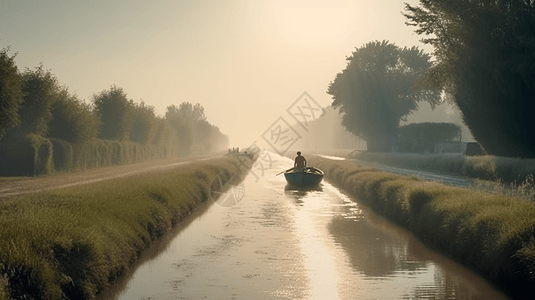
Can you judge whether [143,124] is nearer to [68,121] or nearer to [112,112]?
[112,112]

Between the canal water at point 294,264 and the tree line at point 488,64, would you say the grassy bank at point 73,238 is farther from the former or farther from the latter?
the tree line at point 488,64

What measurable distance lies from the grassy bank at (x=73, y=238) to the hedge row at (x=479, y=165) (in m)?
18.7

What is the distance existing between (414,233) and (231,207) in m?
13.3

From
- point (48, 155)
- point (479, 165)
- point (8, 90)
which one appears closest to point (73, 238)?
point (8, 90)

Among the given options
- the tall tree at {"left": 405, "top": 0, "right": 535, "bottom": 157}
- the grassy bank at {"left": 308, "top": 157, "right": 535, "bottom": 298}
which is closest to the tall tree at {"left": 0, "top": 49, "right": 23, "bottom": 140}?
the grassy bank at {"left": 308, "top": 157, "right": 535, "bottom": 298}

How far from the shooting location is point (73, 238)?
1350 centimetres

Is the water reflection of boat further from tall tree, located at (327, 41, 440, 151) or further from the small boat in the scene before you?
tall tree, located at (327, 41, 440, 151)

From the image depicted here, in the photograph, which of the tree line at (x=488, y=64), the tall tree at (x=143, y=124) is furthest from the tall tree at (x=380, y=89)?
the tree line at (x=488, y=64)

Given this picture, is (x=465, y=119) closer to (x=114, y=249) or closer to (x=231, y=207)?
(x=231, y=207)

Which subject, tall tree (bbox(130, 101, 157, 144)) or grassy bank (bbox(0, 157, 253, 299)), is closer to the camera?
grassy bank (bbox(0, 157, 253, 299))

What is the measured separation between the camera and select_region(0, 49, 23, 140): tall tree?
133 feet

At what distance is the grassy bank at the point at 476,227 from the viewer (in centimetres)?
1333

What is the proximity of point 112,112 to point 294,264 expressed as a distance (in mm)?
70301

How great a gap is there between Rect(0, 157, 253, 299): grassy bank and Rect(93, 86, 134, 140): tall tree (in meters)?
60.1
